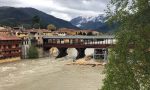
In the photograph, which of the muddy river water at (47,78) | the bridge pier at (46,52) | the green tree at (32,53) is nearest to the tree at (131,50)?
the muddy river water at (47,78)

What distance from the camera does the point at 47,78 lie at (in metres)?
54.3

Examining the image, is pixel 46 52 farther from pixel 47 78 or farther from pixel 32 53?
pixel 47 78

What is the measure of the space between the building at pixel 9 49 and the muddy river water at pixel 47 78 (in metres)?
8.72

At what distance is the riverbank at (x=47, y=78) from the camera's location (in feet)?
150

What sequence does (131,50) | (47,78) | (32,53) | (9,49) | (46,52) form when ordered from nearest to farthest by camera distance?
(131,50) → (47,78) → (9,49) → (32,53) → (46,52)

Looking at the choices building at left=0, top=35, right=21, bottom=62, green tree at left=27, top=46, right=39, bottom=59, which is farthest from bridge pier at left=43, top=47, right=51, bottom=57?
building at left=0, top=35, right=21, bottom=62

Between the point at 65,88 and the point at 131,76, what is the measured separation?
104 feet

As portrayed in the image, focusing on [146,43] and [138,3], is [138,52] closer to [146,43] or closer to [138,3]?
[146,43]

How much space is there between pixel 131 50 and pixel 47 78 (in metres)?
41.8

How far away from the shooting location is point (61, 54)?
89688mm

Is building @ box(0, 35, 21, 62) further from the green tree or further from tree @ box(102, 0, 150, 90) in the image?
tree @ box(102, 0, 150, 90)

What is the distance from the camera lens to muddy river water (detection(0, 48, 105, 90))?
4569 cm

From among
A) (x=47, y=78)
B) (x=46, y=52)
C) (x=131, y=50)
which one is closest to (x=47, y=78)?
(x=47, y=78)

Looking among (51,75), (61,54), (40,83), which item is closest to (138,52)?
(40,83)
